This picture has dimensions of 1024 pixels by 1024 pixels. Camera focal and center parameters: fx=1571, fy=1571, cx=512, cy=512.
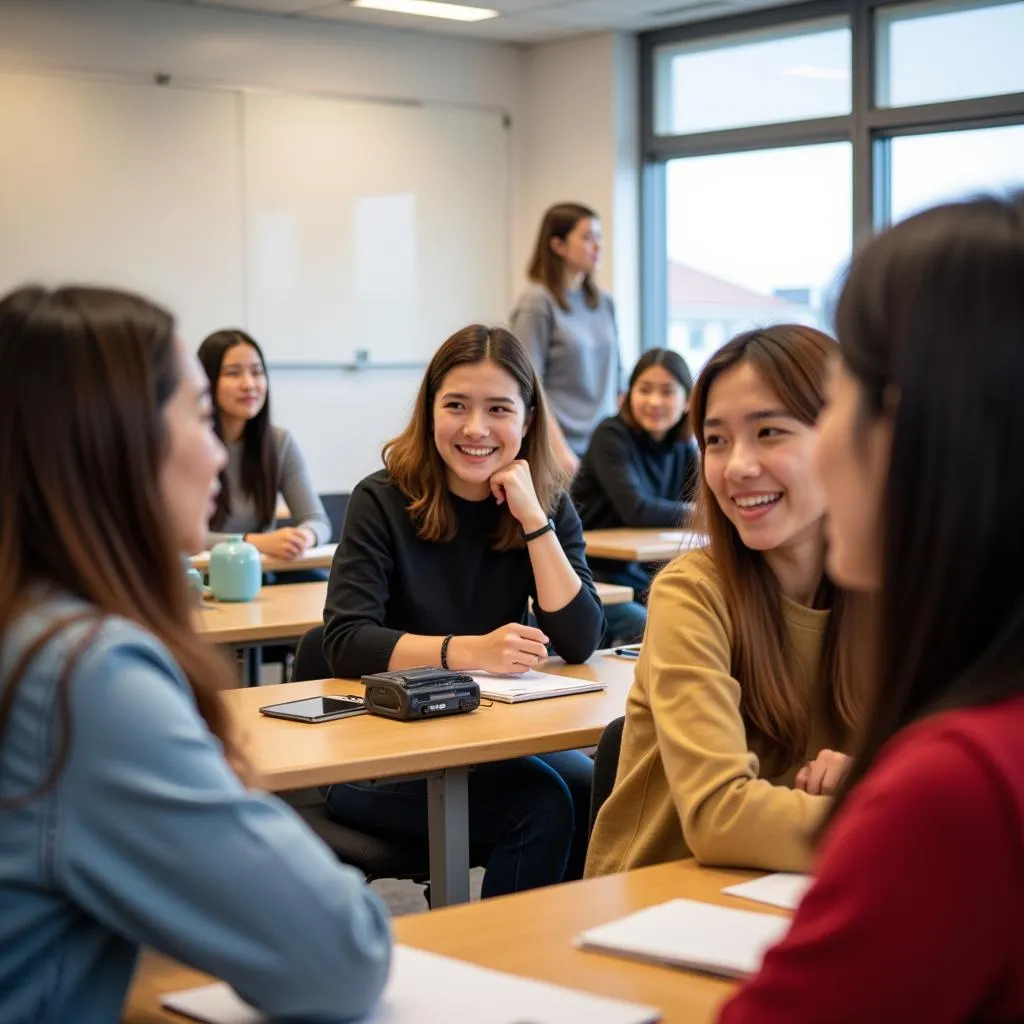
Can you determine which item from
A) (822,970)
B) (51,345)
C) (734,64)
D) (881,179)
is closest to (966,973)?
(822,970)

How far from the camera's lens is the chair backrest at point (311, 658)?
3.20 metres

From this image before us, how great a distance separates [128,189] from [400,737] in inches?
211

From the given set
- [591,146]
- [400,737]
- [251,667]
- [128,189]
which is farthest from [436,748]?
[591,146]

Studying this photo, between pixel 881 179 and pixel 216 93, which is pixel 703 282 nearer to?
pixel 881 179

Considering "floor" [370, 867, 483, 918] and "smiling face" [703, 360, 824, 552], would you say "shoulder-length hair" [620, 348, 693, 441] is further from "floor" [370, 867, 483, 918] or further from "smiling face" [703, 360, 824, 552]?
"smiling face" [703, 360, 824, 552]

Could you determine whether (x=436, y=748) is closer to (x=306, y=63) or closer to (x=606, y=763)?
(x=606, y=763)

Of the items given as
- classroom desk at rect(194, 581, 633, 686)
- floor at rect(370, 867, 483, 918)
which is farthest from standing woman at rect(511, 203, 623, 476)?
floor at rect(370, 867, 483, 918)

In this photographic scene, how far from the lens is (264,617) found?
12.8 ft

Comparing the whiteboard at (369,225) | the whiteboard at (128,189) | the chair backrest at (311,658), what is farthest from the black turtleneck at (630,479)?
the chair backrest at (311,658)

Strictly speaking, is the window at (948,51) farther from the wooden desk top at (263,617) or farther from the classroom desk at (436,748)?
the classroom desk at (436,748)

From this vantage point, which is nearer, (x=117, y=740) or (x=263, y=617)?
(x=117, y=740)

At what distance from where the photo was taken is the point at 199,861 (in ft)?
3.80

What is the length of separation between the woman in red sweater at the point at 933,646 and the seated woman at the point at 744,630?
96cm

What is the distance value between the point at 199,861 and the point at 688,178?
7549 mm
